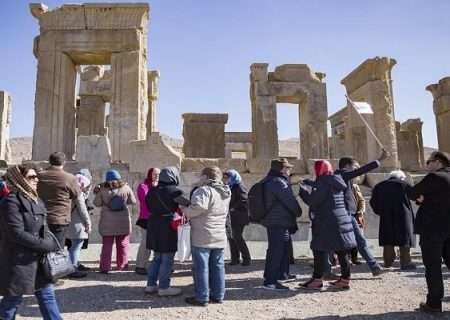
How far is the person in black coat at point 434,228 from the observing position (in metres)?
3.61

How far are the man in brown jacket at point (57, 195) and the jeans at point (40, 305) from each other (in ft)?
5.16

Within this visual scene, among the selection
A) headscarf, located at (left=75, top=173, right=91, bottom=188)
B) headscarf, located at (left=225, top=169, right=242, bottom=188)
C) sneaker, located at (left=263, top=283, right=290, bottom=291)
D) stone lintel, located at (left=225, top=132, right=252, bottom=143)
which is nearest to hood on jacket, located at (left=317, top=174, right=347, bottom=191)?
sneaker, located at (left=263, top=283, right=290, bottom=291)

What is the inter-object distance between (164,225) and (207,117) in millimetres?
11157

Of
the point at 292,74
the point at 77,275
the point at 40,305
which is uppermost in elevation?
the point at 292,74

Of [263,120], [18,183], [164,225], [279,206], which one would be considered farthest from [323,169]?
[263,120]

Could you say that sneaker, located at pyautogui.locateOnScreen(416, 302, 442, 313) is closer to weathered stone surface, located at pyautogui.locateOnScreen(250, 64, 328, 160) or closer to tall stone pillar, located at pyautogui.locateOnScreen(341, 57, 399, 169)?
tall stone pillar, located at pyautogui.locateOnScreen(341, 57, 399, 169)

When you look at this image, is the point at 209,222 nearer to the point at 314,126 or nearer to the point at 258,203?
the point at 258,203

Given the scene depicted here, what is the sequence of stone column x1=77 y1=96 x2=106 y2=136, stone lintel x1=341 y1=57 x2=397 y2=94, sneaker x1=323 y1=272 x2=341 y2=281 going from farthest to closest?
1. stone column x1=77 y1=96 x2=106 y2=136
2. stone lintel x1=341 y1=57 x2=397 y2=94
3. sneaker x1=323 y1=272 x2=341 y2=281

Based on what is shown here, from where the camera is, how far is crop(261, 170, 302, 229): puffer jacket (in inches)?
182

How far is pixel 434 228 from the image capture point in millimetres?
3645

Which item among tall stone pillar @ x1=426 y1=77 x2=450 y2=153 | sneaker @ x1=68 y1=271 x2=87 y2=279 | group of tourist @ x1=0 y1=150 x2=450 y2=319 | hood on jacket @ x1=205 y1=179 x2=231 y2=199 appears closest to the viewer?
group of tourist @ x1=0 y1=150 x2=450 y2=319

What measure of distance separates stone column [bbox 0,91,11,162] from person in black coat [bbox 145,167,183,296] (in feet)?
40.6

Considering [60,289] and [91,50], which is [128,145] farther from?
[60,289]

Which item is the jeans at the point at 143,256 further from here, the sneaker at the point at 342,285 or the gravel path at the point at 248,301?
the sneaker at the point at 342,285
